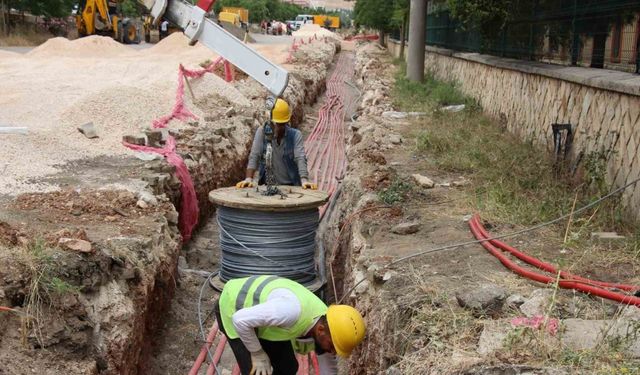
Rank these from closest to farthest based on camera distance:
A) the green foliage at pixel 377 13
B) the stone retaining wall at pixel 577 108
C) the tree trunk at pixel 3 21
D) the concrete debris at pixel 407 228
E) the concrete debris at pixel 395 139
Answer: the concrete debris at pixel 407 228
the stone retaining wall at pixel 577 108
the concrete debris at pixel 395 139
the tree trunk at pixel 3 21
the green foliage at pixel 377 13

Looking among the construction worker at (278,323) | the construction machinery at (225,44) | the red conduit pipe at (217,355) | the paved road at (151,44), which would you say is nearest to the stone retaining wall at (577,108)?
the construction machinery at (225,44)

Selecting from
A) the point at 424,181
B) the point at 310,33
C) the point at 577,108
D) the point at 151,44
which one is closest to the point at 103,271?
the point at 424,181

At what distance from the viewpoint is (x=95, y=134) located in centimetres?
995

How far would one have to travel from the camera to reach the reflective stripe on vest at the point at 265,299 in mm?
4348

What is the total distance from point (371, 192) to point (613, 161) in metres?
2.54

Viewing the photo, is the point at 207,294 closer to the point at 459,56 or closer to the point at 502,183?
the point at 502,183

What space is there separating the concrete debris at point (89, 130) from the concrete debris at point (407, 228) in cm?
530

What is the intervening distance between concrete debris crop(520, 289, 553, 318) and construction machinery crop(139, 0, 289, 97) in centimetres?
395

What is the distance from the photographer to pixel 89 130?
32.4ft

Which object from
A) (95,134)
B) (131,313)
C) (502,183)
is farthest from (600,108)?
(95,134)

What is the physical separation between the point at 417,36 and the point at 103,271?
15225 millimetres

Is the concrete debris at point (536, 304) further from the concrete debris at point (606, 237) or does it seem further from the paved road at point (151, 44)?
the paved road at point (151, 44)

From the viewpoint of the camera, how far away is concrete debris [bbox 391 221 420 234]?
6.40 meters

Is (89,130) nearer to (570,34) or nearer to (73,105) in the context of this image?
(73,105)
